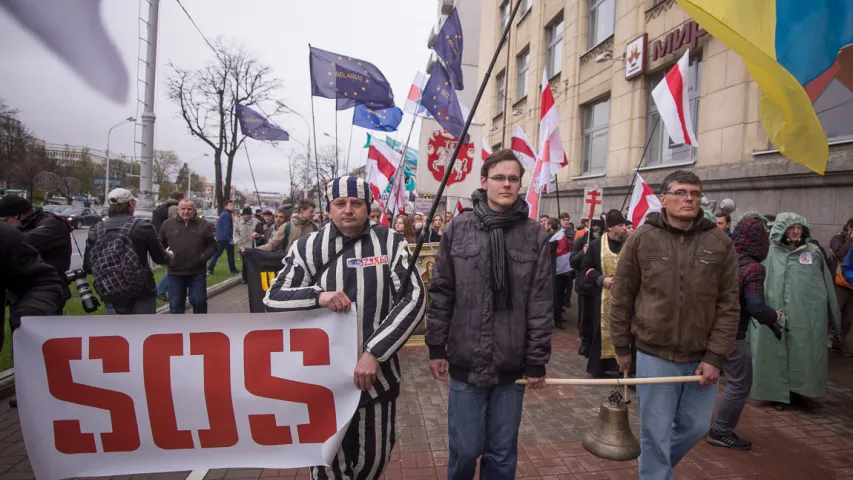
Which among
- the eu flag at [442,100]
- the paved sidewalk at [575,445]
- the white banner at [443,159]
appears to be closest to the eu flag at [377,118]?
the white banner at [443,159]

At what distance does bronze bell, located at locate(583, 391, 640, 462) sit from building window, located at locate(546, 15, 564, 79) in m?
15.1

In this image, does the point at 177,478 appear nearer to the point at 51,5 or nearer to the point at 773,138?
the point at 51,5

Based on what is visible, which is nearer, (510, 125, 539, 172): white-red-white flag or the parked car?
(510, 125, 539, 172): white-red-white flag

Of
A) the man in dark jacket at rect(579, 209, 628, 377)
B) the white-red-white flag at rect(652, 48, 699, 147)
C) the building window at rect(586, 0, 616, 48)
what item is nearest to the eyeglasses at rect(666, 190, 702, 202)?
the man in dark jacket at rect(579, 209, 628, 377)

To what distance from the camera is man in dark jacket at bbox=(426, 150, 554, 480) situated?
2.45 meters

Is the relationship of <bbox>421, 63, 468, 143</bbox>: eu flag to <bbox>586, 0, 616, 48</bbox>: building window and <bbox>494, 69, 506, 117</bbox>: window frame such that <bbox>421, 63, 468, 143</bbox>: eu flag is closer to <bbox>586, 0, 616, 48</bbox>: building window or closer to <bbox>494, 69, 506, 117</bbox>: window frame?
<bbox>586, 0, 616, 48</bbox>: building window

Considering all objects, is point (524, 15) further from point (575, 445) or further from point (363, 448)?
point (363, 448)

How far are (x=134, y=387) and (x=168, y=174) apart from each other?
80.3 metres

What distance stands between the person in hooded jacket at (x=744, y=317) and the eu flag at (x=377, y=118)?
8.19 meters

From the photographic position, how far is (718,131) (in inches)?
350

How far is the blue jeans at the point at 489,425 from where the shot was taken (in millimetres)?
2500

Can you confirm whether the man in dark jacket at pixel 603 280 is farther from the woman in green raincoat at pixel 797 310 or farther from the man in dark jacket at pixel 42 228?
the man in dark jacket at pixel 42 228

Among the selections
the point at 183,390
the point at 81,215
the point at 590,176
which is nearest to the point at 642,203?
the point at 183,390

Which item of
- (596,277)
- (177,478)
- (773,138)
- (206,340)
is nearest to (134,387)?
(206,340)
